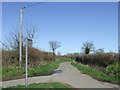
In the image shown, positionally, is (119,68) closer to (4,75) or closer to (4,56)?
(4,75)

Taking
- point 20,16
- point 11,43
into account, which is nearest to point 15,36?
point 11,43

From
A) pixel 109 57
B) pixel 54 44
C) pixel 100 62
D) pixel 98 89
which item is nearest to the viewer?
pixel 98 89

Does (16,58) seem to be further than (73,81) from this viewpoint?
Yes

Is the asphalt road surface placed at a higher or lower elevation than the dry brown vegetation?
lower

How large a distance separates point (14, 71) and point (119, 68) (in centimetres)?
978

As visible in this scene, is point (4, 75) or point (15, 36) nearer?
point (4, 75)

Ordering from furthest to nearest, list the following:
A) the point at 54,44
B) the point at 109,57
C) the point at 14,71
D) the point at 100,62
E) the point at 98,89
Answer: the point at 54,44 < the point at 100,62 < the point at 109,57 < the point at 14,71 < the point at 98,89

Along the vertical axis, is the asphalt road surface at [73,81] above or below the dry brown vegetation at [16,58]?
below

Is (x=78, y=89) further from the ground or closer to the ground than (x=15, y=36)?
closer to the ground

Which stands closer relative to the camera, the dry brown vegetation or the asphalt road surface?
the asphalt road surface

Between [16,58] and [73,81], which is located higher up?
[16,58]

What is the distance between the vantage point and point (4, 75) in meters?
17.8

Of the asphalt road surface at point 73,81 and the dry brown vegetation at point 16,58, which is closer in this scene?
the asphalt road surface at point 73,81

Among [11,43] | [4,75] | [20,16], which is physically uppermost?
[20,16]
